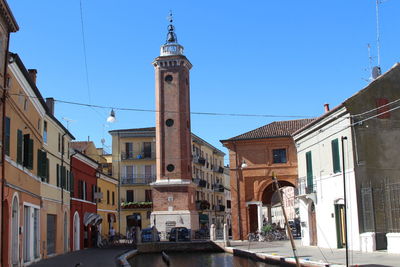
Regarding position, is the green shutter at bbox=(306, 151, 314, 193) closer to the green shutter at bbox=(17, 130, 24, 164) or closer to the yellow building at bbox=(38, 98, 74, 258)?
the yellow building at bbox=(38, 98, 74, 258)

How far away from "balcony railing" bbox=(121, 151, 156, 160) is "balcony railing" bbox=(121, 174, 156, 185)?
2253 millimetres

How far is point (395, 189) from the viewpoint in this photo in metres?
23.7

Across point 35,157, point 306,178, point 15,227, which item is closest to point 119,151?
point 306,178

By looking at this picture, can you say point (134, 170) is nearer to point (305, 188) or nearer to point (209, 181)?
point (209, 181)

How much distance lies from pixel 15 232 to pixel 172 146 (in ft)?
98.4

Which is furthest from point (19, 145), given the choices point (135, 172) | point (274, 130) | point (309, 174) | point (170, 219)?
point (135, 172)

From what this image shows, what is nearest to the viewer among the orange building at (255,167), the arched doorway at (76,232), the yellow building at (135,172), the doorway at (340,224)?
the doorway at (340,224)

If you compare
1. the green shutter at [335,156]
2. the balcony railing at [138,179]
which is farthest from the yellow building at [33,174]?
the balcony railing at [138,179]

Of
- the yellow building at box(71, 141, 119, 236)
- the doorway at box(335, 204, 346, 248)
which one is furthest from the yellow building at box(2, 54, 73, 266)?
the doorway at box(335, 204, 346, 248)

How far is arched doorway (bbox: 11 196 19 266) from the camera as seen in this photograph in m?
20.1

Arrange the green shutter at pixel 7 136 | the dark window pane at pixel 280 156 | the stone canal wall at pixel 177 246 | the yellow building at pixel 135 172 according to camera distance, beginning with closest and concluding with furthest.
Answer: the green shutter at pixel 7 136
the stone canal wall at pixel 177 246
the dark window pane at pixel 280 156
the yellow building at pixel 135 172

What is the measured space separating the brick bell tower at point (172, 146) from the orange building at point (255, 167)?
6609 mm

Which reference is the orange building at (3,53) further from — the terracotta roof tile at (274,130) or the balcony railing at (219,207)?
the balcony railing at (219,207)

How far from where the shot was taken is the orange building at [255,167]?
43.0 m
